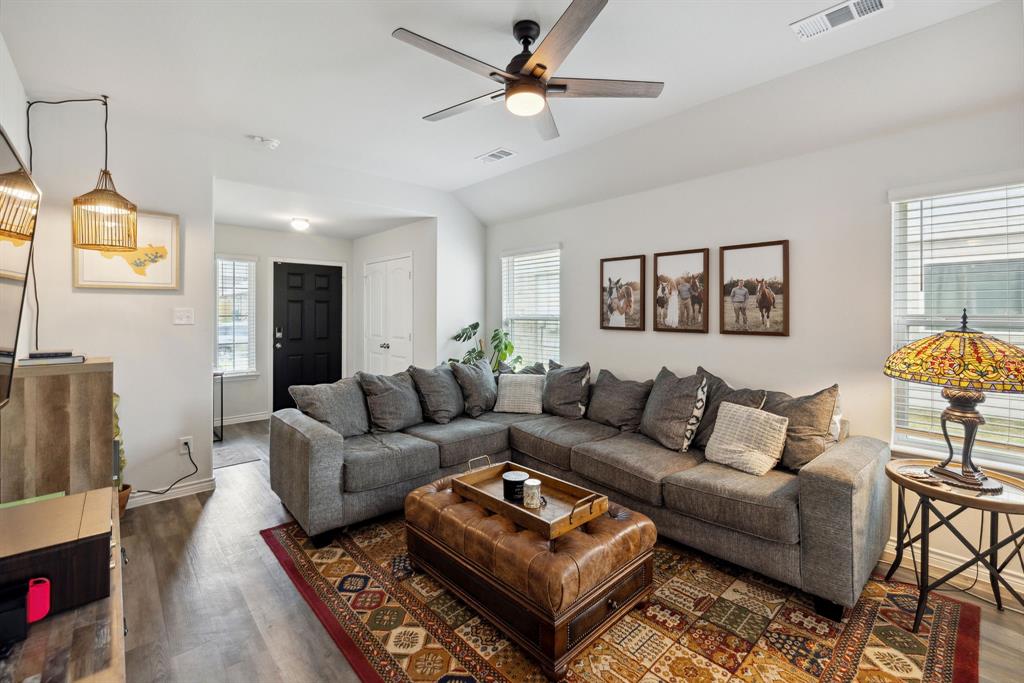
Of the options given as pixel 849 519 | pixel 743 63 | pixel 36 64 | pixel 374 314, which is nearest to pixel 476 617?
pixel 849 519

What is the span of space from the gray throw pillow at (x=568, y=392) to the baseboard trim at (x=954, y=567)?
2.06 meters

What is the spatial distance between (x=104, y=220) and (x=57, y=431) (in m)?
1.80

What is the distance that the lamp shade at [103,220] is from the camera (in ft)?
9.51

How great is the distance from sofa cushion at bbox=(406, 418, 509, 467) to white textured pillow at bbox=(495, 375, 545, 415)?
39 centimetres

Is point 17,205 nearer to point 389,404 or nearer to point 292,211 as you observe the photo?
point 389,404

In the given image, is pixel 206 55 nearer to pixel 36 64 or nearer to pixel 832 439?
pixel 36 64

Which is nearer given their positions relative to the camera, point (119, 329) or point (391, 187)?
point (119, 329)

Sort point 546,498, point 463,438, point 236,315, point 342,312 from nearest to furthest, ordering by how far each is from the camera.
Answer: point 546,498, point 463,438, point 236,315, point 342,312

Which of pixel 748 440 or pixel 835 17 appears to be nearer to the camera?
pixel 835 17

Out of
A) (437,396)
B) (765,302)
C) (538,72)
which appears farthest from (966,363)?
(437,396)

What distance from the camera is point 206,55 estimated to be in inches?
97.2

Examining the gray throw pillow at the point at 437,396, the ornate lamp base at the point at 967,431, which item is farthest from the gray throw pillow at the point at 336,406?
the ornate lamp base at the point at 967,431

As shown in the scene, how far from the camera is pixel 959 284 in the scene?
2516 mm

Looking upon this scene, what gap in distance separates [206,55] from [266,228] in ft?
11.6
